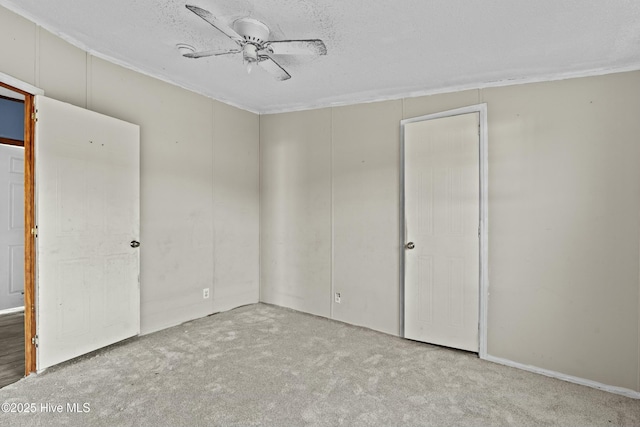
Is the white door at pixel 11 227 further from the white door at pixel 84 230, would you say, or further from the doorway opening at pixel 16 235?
the white door at pixel 84 230

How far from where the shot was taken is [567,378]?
2.59 m

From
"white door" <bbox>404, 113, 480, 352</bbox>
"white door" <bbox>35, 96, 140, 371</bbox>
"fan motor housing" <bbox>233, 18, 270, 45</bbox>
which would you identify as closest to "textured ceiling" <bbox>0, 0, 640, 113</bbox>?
"fan motor housing" <bbox>233, 18, 270, 45</bbox>

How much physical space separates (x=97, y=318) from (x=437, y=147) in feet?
10.8

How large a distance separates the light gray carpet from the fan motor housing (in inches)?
94.0

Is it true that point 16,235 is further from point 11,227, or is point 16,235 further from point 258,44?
point 258,44

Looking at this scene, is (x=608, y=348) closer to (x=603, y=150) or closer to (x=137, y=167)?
(x=603, y=150)

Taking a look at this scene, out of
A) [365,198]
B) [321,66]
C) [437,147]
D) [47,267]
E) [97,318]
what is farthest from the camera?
[365,198]

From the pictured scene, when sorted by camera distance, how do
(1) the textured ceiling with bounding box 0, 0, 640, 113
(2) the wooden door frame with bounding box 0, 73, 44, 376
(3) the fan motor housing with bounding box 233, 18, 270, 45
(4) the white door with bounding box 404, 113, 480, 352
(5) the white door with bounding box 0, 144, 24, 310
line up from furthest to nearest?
1. (5) the white door with bounding box 0, 144, 24, 310
2. (4) the white door with bounding box 404, 113, 480, 352
3. (2) the wooden door frame with bounding box 0, 73, 44, 376
4. (3) the fan motor housing with bounding box 233, 18, 270, 45
5. (1) the textured ceiling with bounding box 0, 0, 640, 113

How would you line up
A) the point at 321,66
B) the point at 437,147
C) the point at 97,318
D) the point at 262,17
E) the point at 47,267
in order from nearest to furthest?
the point at 262,17 < the point at 47,267 < the point at 97,318 < the point at 321,66 < the point at 437,147

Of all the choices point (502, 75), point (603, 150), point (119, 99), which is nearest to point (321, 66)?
point (502, 75)

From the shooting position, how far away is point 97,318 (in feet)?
8.85

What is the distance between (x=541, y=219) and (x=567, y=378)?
125 cm

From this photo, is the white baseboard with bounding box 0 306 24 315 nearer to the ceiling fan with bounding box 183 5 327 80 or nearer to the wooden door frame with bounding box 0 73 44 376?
the wooden door frame with bounding box 0 73 44 376

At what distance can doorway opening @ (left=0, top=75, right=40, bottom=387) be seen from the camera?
7.75 feet
